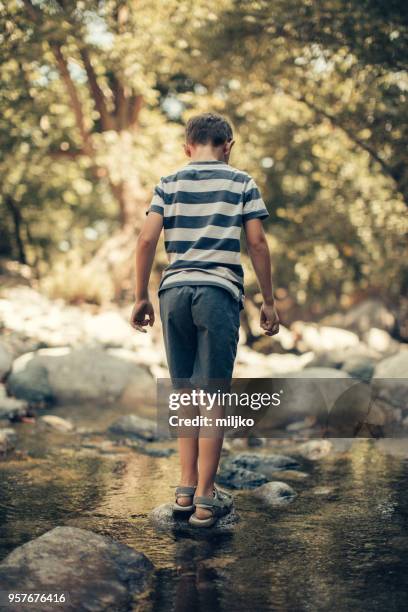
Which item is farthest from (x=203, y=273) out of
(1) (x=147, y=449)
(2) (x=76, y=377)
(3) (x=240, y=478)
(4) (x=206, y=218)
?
(2) (x=76, y=377)

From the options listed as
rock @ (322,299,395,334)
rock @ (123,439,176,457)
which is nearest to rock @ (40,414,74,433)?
rock @ (123,439,176,457)

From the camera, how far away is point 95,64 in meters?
11.8

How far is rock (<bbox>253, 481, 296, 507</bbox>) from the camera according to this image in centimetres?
372

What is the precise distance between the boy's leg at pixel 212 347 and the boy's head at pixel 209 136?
27.4 inches

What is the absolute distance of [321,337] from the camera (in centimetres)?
1335

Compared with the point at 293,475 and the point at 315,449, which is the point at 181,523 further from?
the point at 315,449

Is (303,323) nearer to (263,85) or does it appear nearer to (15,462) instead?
(263,85)

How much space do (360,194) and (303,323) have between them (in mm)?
3705

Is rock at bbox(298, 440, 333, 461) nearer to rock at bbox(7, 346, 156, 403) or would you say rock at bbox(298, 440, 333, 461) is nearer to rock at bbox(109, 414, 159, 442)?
rock at bbox(109, 414, 159, 442)

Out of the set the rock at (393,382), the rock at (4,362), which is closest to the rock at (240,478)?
the rock at (393,382)

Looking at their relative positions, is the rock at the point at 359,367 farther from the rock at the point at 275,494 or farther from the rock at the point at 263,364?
the rock at the point at 275,494

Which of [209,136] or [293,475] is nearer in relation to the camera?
[209,136]

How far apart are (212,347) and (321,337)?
10.4 metres

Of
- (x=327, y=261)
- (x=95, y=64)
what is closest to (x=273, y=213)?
(x=327, y=261)
